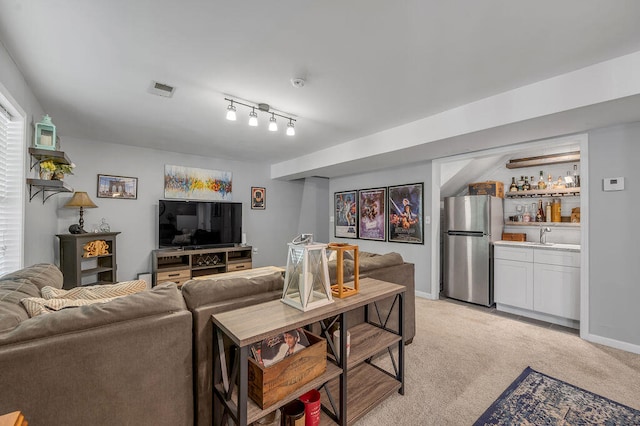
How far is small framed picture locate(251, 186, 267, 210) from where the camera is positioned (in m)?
5.64

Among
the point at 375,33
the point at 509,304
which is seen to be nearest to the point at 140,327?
the point at 375,33

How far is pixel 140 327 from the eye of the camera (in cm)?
123

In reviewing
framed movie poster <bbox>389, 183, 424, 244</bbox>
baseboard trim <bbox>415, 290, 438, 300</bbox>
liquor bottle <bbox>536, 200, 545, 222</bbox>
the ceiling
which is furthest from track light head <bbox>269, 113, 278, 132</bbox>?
liquor bottle <bbox>536, 200, 545, 222</bbox>

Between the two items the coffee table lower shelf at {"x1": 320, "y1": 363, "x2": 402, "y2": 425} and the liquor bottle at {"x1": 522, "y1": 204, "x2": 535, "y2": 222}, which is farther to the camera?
the liquor bottle at {"x1": 522, "y1": 204, "x2": 535, "y2": 222}

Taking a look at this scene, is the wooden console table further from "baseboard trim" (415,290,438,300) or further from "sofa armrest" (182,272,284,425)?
"baseboard trim" (415,290,438,300)

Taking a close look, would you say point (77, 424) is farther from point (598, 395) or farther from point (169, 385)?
point (598, 395)

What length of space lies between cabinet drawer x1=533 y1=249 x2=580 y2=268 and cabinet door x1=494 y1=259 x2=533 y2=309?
146mm

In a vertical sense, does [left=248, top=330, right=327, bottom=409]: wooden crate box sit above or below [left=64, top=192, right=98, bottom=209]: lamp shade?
below

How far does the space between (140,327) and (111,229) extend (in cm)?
375

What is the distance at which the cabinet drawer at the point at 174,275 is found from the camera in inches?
164

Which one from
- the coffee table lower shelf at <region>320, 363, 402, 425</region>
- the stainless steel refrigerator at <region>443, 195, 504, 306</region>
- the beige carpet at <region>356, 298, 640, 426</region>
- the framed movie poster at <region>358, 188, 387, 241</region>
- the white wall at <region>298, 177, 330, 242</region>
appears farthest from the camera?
the white wall at <region>298, 177, 330, 242</region>

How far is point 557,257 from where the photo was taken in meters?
3.21

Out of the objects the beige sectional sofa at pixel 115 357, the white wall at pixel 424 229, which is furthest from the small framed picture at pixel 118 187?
the white wall at pixel 424 229

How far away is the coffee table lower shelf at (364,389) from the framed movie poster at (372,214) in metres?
3.09
